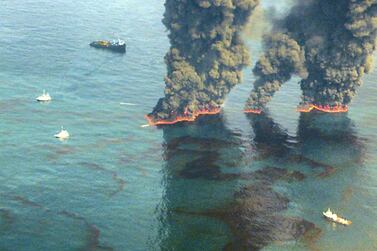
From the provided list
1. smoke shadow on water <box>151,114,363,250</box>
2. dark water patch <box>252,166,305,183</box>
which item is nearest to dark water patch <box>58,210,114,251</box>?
smoke shadow on water <box>151,114,363,250</box>

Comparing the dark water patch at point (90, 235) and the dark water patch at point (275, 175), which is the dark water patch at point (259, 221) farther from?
the dark water patch at point (90, 235)

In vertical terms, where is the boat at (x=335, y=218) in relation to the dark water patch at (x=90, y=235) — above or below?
above

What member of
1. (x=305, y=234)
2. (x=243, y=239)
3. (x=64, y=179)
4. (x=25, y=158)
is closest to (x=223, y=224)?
(x=243, y=239)

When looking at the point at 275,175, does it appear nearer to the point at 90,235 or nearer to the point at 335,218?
the point at 335,218

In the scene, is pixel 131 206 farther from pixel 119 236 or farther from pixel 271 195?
pixel 271 195

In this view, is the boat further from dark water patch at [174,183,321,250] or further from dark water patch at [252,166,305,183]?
dark water patch at [252,166,305,183]

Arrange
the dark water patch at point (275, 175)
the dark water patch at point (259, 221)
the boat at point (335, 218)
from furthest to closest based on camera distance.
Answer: the dark water patch at point (275, 175)
the boat at point (335, 218)
the dark water patch at point (259, 221)

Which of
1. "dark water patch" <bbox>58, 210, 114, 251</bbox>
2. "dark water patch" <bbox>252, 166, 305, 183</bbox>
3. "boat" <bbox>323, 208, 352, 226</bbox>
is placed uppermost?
"dark water patch" <bbox>252, 166, 305, 183</bbox>

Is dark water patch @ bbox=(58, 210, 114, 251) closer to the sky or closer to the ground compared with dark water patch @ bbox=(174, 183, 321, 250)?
closer to the ground

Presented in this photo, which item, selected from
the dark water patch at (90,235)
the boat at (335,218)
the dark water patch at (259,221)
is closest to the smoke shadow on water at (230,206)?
the dark water patch at (259,221)

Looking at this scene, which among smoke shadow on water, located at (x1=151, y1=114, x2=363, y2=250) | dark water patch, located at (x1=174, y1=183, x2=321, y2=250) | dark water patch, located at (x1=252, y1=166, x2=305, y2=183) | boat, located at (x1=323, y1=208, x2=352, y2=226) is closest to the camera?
smoke shadow on water, located at (x1=151, y1=114, x2=363, y2=250)

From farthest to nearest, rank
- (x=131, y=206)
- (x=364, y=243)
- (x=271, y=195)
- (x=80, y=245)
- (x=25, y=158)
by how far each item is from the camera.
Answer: (x=25, y=158)
(x=271, y=195)
(x=131, y=206)
(x=364, y=243)
(x=80, y=245)
